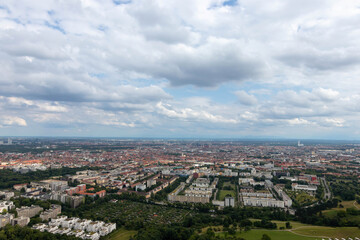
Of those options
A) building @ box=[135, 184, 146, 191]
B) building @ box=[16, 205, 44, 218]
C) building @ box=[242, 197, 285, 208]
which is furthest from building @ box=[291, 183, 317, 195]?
building @ box=[16, 205, 44, 218]

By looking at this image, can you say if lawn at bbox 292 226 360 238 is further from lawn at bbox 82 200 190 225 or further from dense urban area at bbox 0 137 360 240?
lawn at bbox 82 200 190 225

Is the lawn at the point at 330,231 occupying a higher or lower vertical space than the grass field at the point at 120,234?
higher

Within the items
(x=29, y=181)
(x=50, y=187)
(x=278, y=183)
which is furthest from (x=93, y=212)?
(x=278, y=183)

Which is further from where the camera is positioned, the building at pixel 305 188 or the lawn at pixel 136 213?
the building at pixel 305 188

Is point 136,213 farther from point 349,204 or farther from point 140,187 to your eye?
point 349,204

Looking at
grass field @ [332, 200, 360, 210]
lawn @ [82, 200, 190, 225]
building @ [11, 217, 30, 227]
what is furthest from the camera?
grass field @ [332, 200, 360, 210]

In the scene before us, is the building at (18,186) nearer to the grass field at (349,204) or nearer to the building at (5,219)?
the building at (5,219)

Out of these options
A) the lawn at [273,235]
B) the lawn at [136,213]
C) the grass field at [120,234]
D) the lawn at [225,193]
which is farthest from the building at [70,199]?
the lawn at [225,193]

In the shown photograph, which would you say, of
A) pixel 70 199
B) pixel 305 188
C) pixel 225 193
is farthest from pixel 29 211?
pixel 305 188

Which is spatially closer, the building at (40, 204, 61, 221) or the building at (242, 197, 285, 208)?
the building at (40, 204, 61, 221)
